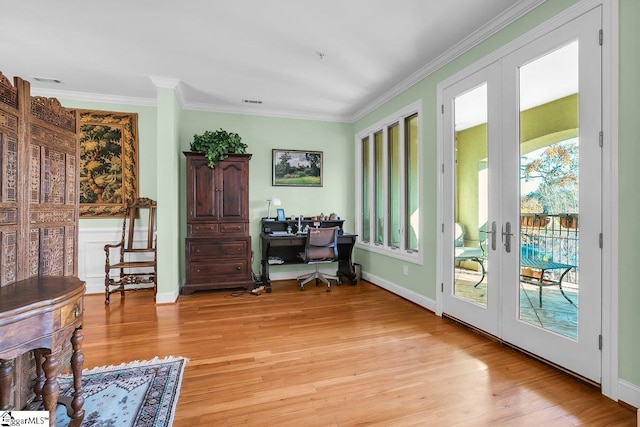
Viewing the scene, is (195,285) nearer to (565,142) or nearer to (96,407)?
(96,407)

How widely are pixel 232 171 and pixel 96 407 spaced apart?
3.26m

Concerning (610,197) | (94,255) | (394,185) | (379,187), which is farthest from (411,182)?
(94,255)

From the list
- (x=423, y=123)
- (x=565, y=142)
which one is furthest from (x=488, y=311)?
(x=423, y=123)

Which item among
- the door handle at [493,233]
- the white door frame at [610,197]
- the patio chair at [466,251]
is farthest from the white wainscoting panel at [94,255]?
the white door frame at [610,197]

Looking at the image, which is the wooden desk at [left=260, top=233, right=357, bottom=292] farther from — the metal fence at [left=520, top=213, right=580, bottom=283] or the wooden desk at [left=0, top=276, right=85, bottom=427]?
the wooden desk at [left=0, top=276, right=85, bottom=427]

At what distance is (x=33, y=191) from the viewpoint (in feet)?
5.79

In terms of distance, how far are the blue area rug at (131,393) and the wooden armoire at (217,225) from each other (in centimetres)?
205

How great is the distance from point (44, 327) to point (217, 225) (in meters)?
3.26

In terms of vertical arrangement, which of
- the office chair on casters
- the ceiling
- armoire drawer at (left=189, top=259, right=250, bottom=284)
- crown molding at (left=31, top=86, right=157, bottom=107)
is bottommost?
armoire drawer at (left=189, top=259, right=250, bottom=284)

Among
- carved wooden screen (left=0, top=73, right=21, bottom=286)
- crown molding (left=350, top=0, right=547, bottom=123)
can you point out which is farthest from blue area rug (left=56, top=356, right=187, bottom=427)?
crown molding (left=350, top=0, right=547, bottom=123)

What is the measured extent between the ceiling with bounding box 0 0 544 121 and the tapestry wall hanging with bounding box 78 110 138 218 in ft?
1.07

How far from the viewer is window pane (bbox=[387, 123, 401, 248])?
4559 mm

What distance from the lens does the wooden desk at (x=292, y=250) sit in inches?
189

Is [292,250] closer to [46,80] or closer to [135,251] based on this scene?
[135,251]
